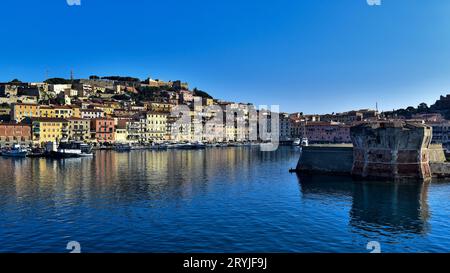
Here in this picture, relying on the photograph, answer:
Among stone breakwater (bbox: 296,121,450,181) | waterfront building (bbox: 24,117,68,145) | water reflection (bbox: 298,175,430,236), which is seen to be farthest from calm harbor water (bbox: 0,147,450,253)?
waterfront building (bbox: 24,117,68,145)

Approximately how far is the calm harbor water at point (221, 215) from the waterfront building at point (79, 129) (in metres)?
46.0

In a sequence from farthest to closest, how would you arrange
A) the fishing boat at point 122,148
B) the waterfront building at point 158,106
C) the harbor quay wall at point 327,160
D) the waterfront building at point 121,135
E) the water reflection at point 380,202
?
1. the waterfront building at point 158,106
2. the waterfront building at point 121,135
3. the fishing boat at point 122,148
4. the harbor quay wall at point 327,160
5. the water reflection at point 380,202

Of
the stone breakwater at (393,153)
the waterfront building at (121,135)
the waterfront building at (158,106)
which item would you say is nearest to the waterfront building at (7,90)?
the waterfront building at (121,135)

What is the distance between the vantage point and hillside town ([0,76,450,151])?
2891 inches

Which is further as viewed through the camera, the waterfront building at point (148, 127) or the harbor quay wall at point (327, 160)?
the waterfront building at point (148, 127)

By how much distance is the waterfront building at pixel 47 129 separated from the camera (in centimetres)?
6975

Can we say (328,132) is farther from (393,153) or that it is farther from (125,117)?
(393,153)

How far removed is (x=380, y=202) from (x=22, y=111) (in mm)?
70688

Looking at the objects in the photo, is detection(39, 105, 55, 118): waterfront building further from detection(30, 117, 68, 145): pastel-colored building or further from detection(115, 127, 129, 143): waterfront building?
detection(115, 127, 129, 143): waterfront building

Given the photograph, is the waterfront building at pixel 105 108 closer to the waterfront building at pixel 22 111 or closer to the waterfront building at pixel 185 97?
the waterfront building at pixel 22 111

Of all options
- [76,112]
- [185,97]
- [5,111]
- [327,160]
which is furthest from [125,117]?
[327,160]

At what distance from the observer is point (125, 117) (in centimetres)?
9019
